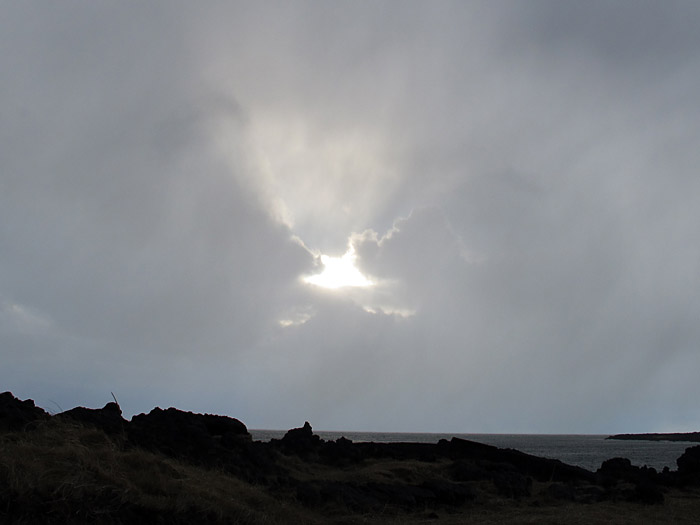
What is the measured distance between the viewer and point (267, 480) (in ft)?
71.2

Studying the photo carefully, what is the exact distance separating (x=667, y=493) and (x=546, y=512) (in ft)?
Result: 36.1

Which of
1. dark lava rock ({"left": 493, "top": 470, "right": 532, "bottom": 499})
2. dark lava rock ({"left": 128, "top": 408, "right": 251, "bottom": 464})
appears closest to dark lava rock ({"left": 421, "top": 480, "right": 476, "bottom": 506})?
dark lava rock ({"left": 493, "top": 470, "right": 532, "bottom": 499})

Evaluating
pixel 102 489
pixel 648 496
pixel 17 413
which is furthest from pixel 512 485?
pixel 17 413

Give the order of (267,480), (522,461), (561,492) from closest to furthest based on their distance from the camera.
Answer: (267,480) → (561,492) → (522,461)

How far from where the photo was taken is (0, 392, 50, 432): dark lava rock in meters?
18.7

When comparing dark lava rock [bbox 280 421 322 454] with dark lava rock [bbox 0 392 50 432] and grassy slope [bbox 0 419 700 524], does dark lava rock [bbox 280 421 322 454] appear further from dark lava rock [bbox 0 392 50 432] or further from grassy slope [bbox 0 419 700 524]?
dark lava rock [bbox 0 392 50 432]

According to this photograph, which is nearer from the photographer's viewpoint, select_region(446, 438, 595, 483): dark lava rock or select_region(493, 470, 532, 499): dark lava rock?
select_region(493, 470, 532, 499): dark lava rock

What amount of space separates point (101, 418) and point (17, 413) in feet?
11.0

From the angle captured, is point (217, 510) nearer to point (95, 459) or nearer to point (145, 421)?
point (95, 459)

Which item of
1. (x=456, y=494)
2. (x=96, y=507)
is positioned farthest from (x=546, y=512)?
(x=96, y=507)

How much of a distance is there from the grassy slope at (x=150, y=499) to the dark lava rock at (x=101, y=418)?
2342mm

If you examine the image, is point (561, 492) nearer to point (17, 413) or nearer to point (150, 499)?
point (150, 499)

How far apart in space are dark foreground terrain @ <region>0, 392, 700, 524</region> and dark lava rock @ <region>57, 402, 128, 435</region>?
0.09 m

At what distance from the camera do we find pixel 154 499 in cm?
1241
